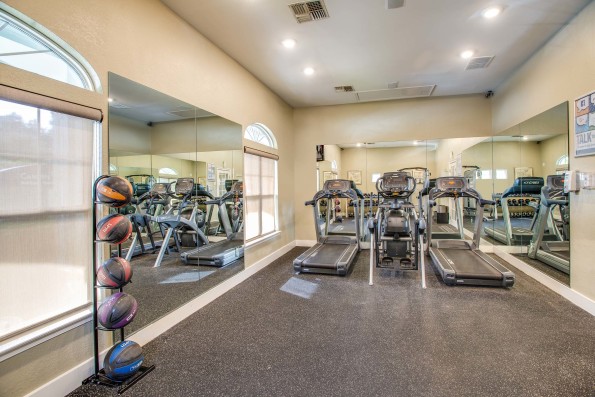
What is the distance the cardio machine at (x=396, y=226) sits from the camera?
14.1 feet

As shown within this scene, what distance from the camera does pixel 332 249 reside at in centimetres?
Answer: 533

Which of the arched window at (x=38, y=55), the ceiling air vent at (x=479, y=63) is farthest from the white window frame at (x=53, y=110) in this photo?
the ceiling air vent at (x=479, y=63)

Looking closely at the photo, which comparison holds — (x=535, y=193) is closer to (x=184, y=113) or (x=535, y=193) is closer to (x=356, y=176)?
(x=356, y=176)

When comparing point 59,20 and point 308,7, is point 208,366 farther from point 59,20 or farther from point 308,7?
point 308,7

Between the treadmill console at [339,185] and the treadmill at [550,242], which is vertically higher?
the treadmill console at [339,185]

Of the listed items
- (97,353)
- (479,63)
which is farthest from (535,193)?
(97,353)

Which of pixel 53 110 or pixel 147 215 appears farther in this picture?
pixel 147 215

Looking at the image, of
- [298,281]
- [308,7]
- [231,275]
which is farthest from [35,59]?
[298,281]

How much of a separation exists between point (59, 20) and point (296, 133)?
5.01 metres

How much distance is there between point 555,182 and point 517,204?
1208 millimetres

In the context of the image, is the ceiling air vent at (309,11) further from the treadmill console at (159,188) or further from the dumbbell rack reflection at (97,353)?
Answer: the dumbbell rack reflection at (97,353)

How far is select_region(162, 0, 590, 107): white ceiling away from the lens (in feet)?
9.67

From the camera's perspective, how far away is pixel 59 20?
6.29 feet

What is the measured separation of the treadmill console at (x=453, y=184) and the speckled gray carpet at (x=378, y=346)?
1.76 metres
